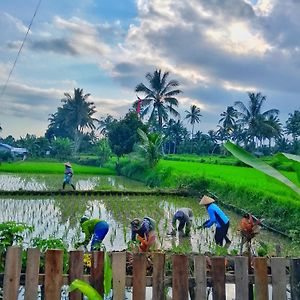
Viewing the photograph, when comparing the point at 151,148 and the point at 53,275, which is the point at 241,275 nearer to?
the point at 53,275

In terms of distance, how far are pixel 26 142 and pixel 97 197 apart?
31.6m

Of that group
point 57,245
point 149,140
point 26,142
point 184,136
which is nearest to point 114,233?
point 57,245

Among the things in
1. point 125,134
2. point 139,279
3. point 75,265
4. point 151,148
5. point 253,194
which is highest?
point 125,134

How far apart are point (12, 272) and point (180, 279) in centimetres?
128

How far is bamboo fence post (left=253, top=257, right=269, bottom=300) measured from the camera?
3.29 meters

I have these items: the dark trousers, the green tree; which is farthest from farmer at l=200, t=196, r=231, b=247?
the green tree

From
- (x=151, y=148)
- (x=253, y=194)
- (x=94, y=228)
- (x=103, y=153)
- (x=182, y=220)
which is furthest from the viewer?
(x=103, y=153)

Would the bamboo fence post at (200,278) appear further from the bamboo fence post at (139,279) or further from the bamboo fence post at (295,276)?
the bamboo fence post at (295,276)

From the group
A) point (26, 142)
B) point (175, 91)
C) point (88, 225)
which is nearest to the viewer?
point (88, 225)

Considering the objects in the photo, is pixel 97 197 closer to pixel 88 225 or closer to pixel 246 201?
pixel 246 201

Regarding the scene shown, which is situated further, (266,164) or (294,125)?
(294,125)

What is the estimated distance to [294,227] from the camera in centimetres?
973

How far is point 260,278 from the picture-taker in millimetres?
3307

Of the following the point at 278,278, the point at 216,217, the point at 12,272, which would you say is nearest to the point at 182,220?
the point at 216,217
